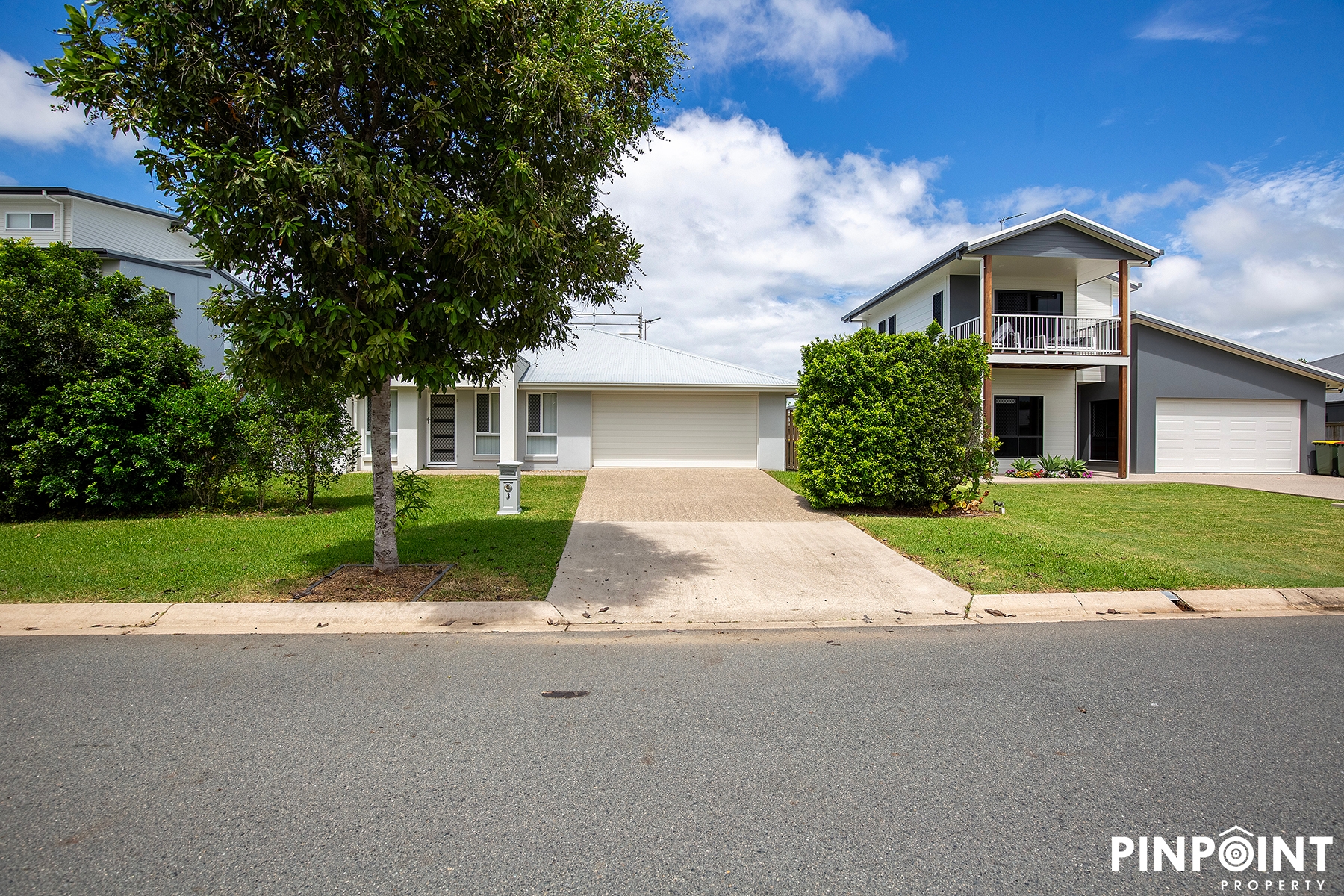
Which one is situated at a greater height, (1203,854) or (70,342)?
(70,342)

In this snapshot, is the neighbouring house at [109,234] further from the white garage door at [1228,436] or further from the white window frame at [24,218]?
the white garage door at [1228,436]

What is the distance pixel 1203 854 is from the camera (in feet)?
9.21

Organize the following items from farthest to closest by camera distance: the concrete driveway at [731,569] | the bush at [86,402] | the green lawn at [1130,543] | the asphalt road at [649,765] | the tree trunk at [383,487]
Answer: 1. the bush at [86,402]
2. the green lawn at [1130,543]
3. the tree trunk at [383,487]
4. the concrete driveway at [731,569]
5. the asphalt road at [649,765]

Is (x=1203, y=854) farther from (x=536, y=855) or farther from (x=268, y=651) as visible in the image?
(x=268, y=651)

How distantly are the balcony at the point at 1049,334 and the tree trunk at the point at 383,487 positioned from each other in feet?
54.9

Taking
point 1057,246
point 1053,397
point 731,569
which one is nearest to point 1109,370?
point 1053,397

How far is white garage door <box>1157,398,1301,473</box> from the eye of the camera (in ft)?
67.7

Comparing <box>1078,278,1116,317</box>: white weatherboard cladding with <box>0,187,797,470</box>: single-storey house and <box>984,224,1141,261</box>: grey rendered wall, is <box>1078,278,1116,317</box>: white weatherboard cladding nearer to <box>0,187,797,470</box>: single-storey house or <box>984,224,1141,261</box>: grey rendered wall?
<box>984,224,1141,261</box>: grey rendered wall

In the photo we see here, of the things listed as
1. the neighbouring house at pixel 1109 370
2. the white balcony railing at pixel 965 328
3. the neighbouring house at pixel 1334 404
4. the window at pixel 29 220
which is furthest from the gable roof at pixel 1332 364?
the window at pixel 29 220

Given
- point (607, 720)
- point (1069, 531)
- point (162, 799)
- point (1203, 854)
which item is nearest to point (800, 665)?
point (607, 720)

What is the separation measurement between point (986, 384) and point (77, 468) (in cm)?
2005

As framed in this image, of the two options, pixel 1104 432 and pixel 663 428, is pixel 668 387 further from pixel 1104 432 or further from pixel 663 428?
pixel 1104 432

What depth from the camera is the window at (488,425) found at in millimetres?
20000

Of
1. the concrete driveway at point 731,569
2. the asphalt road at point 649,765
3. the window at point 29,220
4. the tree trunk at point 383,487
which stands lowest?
the asphalt road at point 649,765
